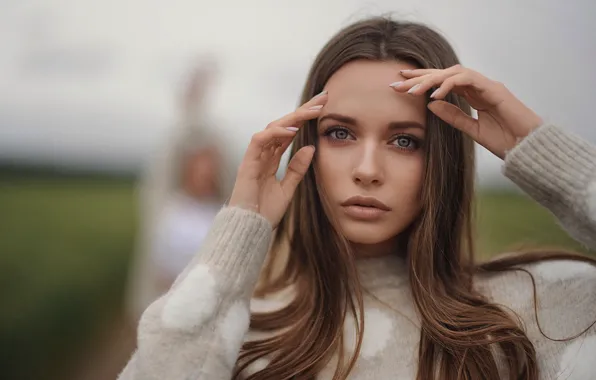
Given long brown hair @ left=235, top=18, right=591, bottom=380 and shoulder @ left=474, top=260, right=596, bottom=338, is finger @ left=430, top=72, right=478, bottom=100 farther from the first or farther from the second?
shoulder @ left=474, top=260, right=596, bottom=338

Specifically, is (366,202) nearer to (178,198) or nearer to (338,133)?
(338,133)

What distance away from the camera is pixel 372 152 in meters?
0.82

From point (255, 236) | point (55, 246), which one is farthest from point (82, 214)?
point (255, 236)

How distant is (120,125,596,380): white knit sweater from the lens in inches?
29.9

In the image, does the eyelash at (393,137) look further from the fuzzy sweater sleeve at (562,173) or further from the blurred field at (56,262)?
the blurred field at (56,262)

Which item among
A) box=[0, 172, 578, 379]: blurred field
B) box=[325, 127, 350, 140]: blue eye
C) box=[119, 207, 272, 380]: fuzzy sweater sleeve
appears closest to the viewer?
box=[119, 207, 272, 380]: fuzzy sweater sleeve

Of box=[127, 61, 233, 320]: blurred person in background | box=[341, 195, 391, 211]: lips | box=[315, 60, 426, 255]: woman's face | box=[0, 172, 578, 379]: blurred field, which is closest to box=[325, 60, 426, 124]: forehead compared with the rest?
box=[315, 60, 426, 255]: woman's face

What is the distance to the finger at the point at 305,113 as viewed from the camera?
828 millimetres

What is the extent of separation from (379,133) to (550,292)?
13.0 inches

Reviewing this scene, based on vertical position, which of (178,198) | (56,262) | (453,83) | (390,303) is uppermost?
(453,83)

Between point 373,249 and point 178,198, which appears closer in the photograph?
point 373,249

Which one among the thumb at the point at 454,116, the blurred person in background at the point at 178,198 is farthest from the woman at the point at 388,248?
the blurred person in background at the point at 178,198

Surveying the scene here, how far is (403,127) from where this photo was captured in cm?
83

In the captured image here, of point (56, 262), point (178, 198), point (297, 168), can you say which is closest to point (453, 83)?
point (297, 168)
